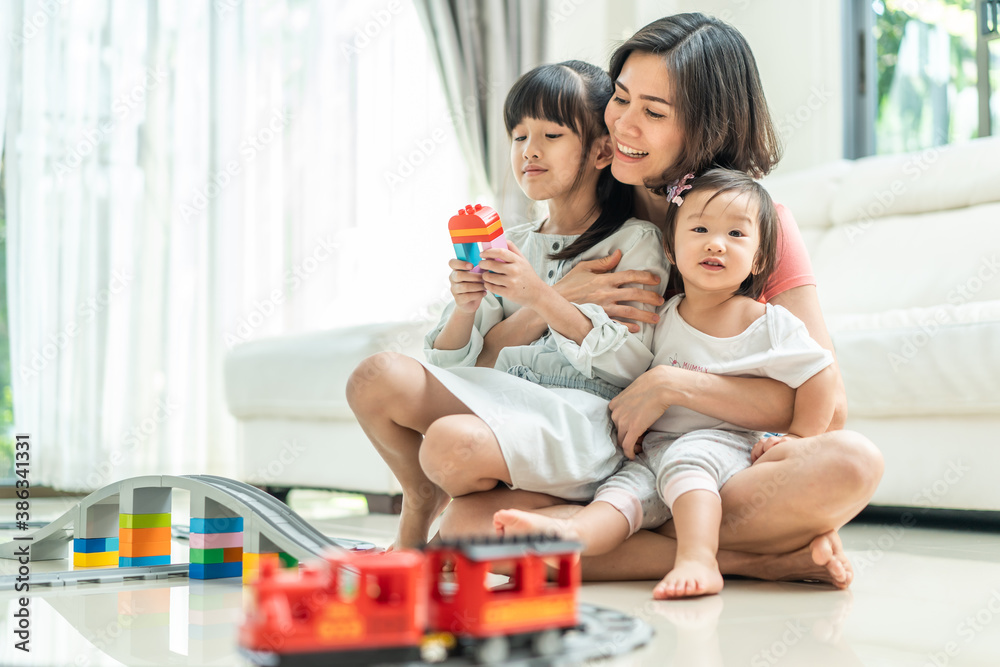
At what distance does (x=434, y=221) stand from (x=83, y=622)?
8.84 feet

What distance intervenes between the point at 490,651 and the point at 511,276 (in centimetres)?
58

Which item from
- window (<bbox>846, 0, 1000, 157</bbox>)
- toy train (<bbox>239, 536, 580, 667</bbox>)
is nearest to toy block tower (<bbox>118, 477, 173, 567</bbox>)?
toy train (<bbox>239, 536, 580, 667</bbox>)

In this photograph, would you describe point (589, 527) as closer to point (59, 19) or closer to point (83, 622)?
point (83, 622)

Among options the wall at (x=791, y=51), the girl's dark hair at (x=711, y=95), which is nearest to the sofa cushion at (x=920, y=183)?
the wall at (x=791, y=51)

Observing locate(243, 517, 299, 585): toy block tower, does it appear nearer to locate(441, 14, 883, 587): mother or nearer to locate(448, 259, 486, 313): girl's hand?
locate(441, 14, 883, 587): mother

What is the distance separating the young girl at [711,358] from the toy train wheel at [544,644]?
15.2 inches

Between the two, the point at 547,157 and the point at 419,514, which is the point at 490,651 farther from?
the point at 547,157

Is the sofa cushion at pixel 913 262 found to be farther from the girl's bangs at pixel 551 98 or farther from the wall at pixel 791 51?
the girl's bangs at pixel 551 98

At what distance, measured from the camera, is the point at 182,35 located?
2986 mm

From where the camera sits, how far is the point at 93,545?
1.25 metres

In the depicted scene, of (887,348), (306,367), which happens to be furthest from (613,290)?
(306,367)

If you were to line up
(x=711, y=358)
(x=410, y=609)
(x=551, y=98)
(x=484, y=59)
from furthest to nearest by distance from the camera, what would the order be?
(x=484, y=59) < (x=551, y=98) < (x=711, y=358) < (x=410, y=609)

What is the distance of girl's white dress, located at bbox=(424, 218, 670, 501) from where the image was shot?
1084 mm

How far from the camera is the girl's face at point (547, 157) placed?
50.6 inches
